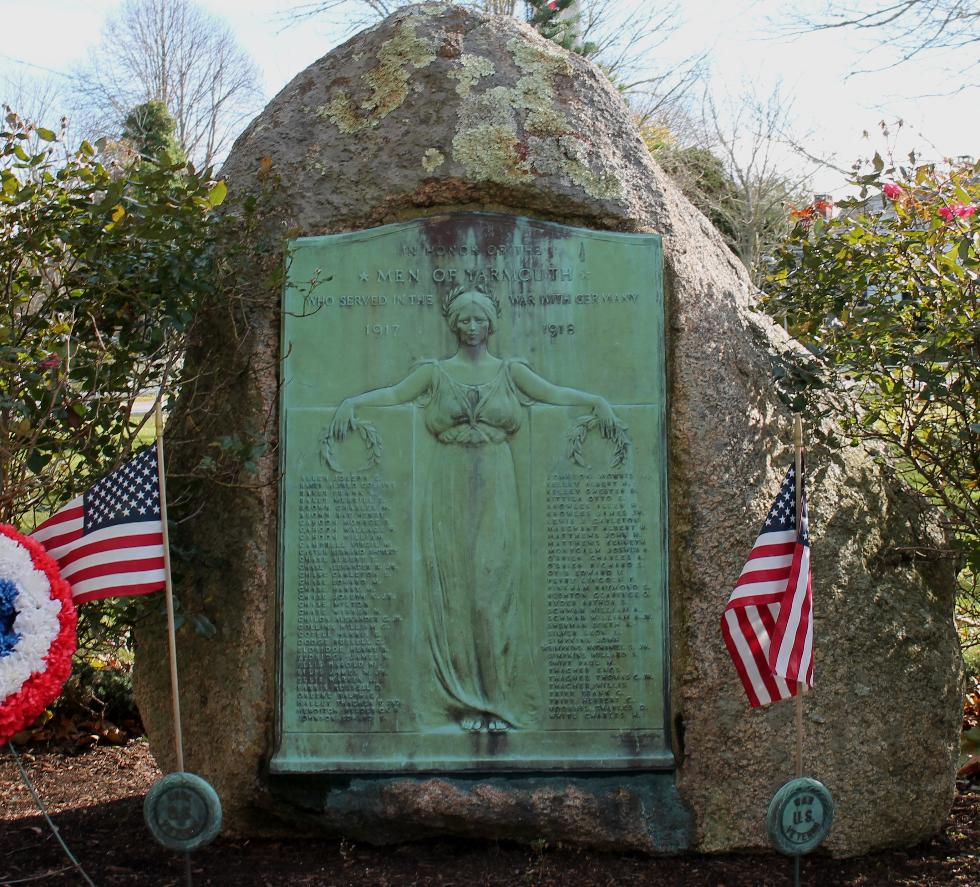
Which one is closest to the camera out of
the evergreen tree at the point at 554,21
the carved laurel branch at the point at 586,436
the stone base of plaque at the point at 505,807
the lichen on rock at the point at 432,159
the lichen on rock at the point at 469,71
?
the stone base of plaque at the point at 505,807

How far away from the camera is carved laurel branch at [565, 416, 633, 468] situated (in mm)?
4406

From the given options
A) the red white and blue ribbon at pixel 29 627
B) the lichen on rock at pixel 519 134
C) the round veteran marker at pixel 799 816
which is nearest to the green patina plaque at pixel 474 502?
the lichen on rock at pixel 519 134

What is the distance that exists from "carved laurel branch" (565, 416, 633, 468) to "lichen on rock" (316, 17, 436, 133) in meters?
1.60

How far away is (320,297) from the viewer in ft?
14.8

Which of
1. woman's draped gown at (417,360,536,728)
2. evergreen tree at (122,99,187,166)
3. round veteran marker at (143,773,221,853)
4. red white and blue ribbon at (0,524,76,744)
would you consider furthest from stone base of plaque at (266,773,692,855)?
evergreen tree at (122,99,187,166)

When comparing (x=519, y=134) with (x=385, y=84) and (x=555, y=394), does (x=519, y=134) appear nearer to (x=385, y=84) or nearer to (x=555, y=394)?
(x=385, y=84)

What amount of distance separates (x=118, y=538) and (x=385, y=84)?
2.26 metres

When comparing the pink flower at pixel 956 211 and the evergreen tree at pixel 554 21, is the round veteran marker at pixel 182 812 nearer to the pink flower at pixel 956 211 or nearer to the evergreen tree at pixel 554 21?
the pink flower at pixel 956 211

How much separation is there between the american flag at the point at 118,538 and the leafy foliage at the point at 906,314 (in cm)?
261

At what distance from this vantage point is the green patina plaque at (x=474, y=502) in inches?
171

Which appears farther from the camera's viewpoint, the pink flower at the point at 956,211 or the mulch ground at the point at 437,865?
the pink flower at the point at 956,211

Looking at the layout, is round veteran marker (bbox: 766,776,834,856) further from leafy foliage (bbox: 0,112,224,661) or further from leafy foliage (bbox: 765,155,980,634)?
leafy foliage (bbox: 0,112,224,661)

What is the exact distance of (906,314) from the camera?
4.83 m

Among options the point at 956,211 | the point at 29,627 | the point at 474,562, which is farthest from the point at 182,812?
the point at 956,211
